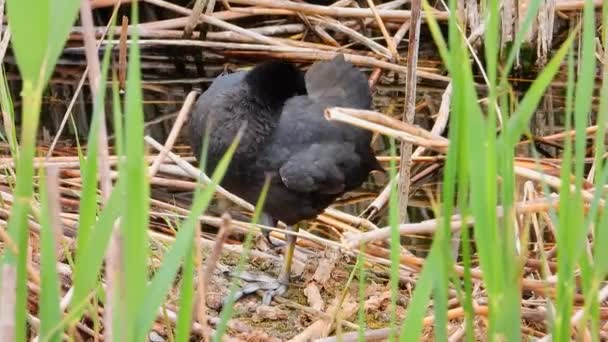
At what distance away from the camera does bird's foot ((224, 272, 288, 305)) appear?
107 inches

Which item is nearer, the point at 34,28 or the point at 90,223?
the point at 34,28

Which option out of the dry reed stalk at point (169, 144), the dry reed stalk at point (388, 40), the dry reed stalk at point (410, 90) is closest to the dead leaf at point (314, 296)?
the dry reed stalk at point (410, 90)

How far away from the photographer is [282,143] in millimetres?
2814

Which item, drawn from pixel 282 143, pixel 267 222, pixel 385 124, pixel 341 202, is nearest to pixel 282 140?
pixel 282 143

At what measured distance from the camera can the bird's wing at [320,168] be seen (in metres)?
2.75

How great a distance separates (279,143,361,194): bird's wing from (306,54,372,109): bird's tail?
16cm

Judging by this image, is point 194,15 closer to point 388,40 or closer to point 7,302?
point 388,40

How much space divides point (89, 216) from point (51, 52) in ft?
0.69

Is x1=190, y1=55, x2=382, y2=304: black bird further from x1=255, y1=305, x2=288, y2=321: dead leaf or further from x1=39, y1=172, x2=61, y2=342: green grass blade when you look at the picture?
x1=39, y1=172, x2=61, y2=342: green grass blade

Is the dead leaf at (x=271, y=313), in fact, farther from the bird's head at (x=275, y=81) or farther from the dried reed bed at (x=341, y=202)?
the bird's head at (x=275, y=81)

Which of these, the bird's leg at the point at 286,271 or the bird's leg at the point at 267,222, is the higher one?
the bird's leg at the point at 267,222

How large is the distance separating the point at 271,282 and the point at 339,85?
2.10ft

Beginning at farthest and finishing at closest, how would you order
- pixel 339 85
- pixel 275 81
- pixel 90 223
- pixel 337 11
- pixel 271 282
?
pixel 337 11, pixel 339 85, pixel 275 81, pixel 271 282, pixel 90 223

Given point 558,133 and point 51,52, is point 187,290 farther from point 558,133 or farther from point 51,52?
point 558,133
